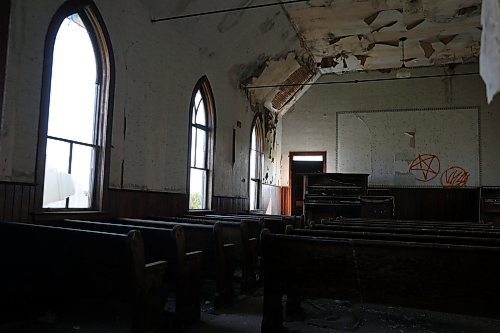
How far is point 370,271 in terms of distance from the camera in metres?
2.46

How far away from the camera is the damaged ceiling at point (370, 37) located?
7.72m

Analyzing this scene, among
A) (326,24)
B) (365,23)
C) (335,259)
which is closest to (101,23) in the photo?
(335,259)

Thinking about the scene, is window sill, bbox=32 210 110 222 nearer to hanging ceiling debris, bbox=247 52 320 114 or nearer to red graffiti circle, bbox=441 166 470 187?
hanging ceiling debris, bbox=247 52 320 114

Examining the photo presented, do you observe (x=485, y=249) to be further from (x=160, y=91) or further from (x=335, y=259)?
(x=160, y=91)

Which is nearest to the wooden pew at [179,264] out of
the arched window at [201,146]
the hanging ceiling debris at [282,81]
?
the arched window at [201,146]

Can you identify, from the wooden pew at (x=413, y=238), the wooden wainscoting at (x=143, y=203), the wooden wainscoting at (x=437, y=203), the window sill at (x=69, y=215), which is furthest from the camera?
the wooden wainscoting at (x=437, y=203)

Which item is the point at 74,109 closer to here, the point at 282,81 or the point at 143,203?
Answer: the point at 143,203

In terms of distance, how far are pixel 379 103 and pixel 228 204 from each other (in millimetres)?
5573

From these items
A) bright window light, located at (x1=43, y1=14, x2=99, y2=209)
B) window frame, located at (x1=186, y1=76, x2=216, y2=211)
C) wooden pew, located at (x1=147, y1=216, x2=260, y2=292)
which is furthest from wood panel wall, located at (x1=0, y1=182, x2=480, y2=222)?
wooden pew, located at (x1=147, y1=216, x2=260, y2=292)

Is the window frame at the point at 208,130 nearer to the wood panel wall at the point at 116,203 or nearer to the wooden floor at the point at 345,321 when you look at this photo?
the wood panel wall at the point at 116,203

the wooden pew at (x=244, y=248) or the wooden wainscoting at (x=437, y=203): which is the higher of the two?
the wooden wainscoting at (x=437, y=203)

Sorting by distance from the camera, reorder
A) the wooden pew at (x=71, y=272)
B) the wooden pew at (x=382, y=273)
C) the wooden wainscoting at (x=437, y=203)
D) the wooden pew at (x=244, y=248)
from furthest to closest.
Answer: the wooden wainscoting at (x=437, y=203), the wooden pew at (x=244, y=248), the wooden pew at (x=71, y=272), the wooden pew at (x=382, y=273)

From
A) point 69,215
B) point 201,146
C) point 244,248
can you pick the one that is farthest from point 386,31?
point 69,215

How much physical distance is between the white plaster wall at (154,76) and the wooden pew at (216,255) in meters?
1.51
